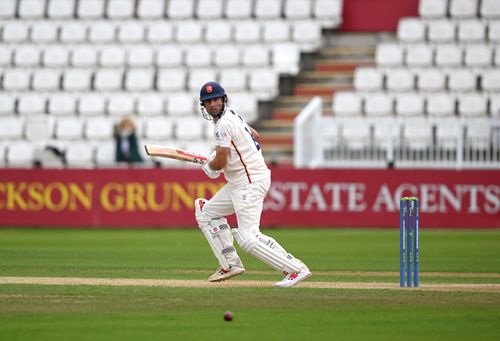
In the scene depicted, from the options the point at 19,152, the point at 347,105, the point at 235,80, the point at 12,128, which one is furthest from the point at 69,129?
the point at 347,105

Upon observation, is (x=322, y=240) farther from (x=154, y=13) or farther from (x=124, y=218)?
(x=154, y=13)

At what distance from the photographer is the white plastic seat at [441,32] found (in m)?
25.5

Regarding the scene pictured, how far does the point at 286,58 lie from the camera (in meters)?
25.8

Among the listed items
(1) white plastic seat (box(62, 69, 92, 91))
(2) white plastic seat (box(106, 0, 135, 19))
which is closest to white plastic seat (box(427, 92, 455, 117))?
(1) white plastic seat (box(62, 69, 92, 91))

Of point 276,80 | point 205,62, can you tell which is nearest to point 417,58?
point 276,80

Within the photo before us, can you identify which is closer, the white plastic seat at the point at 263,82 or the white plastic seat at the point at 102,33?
the white plastic seat at the point at 263,82

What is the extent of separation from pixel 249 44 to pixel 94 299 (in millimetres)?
17235

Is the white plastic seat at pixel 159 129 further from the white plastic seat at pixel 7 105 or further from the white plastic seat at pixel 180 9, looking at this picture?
the white plastic seat at pixel 180 9

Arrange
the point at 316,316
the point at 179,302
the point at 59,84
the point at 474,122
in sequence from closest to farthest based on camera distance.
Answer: the point at 316,316 < the point at 179,302 < the point at 474,122 < the point at 59,84

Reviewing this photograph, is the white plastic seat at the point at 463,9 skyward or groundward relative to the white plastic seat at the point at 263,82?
skyward

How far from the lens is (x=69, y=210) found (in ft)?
73.0

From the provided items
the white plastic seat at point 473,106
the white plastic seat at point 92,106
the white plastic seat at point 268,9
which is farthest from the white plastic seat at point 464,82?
the white plastic seat at point 92,106

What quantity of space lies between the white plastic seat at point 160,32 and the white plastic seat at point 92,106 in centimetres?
220

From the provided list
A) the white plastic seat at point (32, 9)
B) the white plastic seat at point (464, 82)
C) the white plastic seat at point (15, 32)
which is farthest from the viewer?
the white plastic seat at point (32, 9)
